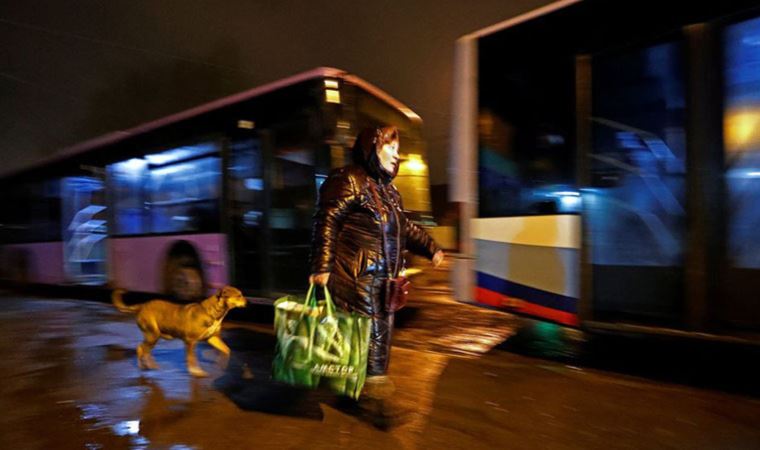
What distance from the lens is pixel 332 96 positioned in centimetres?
675

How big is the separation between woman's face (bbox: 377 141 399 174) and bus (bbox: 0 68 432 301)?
2845mm

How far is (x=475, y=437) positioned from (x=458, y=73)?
3.44m

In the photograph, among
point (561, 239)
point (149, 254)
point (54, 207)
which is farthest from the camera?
point (54, 207)

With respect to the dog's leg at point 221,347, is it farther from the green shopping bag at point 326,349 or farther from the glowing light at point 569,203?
the glowing light at point 569,203

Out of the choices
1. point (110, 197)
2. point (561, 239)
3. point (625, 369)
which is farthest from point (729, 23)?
point (110, 197)

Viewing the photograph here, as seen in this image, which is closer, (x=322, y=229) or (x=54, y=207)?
(x=322, y=229)

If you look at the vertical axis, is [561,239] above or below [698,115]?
below

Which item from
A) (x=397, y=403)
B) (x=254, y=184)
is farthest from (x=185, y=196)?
(x=397, y=403)

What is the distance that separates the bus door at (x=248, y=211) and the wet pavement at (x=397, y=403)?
1288 mm

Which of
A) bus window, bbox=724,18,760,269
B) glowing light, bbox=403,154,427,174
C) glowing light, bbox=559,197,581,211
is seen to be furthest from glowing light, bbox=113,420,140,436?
glowing light, bbox=403,154,427,174

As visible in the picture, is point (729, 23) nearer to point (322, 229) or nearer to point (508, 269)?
point (508, 269)

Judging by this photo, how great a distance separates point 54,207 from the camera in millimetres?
11938

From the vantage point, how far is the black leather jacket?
3.60 m

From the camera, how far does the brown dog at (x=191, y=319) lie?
4656 mm
